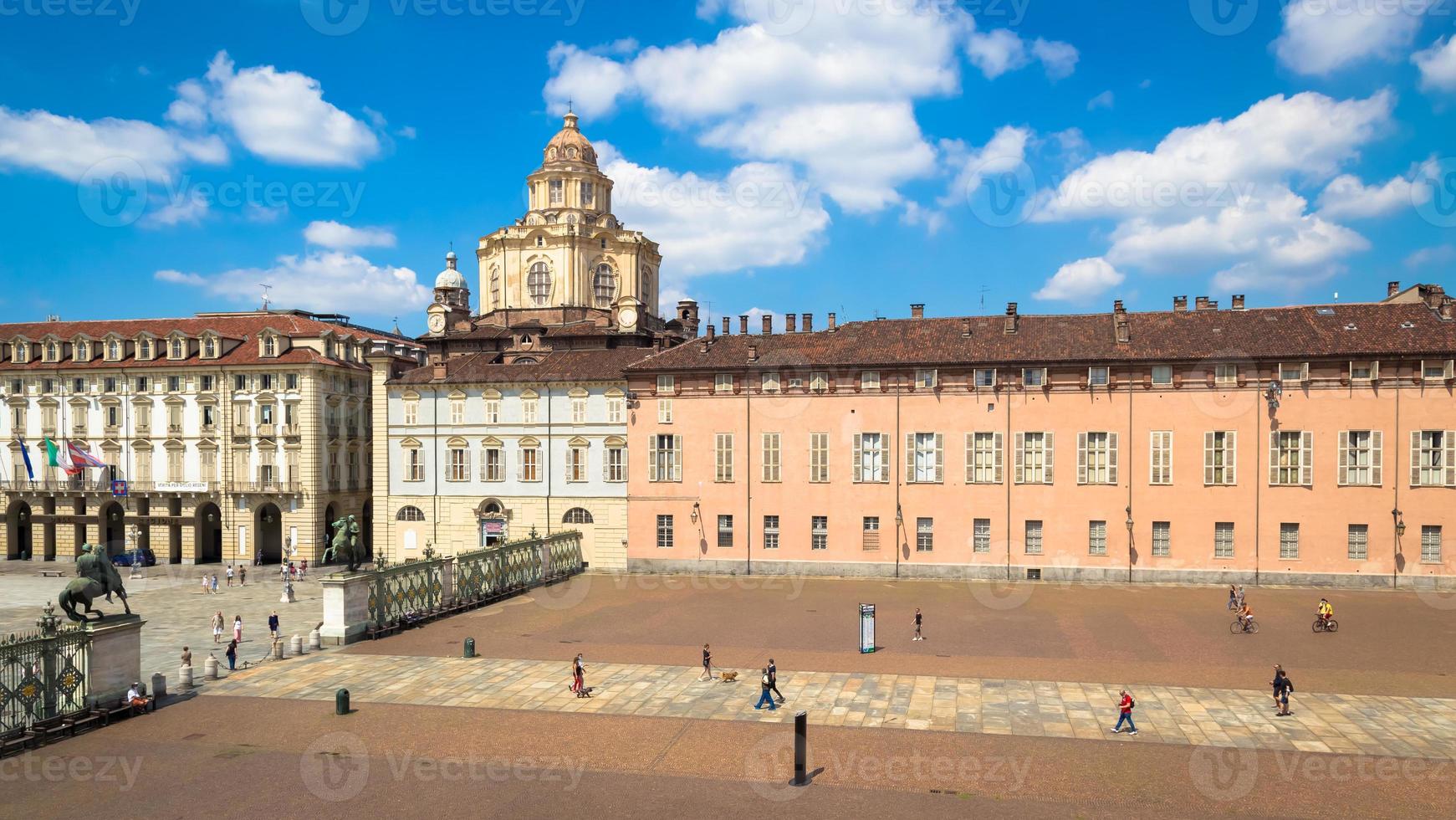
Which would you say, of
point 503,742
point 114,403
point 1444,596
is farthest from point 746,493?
point 114,403

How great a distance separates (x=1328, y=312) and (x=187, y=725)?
5169 centimetres

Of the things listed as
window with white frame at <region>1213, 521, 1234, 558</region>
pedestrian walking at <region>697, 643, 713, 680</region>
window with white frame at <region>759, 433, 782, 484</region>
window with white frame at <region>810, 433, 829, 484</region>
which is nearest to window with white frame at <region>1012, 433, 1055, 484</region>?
window with white frame at <region>1213, 521, 1234, 558</region>

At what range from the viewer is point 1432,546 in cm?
4356

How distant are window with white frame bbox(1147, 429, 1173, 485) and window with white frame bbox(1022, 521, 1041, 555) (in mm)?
5822

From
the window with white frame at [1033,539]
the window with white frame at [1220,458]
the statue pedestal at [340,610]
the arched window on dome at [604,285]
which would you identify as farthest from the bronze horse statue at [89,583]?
the arched window on dome at [604,285]

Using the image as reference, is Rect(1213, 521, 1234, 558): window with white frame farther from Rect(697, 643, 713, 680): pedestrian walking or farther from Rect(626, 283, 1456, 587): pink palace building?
Rect(697, 643, 713, 680): pedestrian walking

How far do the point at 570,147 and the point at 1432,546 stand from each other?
61824mm

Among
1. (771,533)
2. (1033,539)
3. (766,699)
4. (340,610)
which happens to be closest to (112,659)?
(340,610)

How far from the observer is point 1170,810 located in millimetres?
18438

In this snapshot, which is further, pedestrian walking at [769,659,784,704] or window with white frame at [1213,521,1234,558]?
window with white frame at [1213,521,1234,558]

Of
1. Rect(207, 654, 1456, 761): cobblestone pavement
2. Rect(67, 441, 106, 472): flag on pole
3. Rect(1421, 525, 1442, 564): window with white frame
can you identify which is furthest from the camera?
Rect(67, 441, 106, 472): flag on pole

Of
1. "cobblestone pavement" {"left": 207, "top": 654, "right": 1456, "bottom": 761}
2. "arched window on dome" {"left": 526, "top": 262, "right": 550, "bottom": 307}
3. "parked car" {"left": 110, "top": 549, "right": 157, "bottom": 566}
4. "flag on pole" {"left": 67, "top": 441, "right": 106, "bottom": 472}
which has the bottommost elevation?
"parked car" {"left": 110, "top": 549, "right": 157, "bottom": 566}

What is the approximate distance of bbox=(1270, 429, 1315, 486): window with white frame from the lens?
4462 centimetres

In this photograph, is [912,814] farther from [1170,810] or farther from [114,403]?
[114,403]
